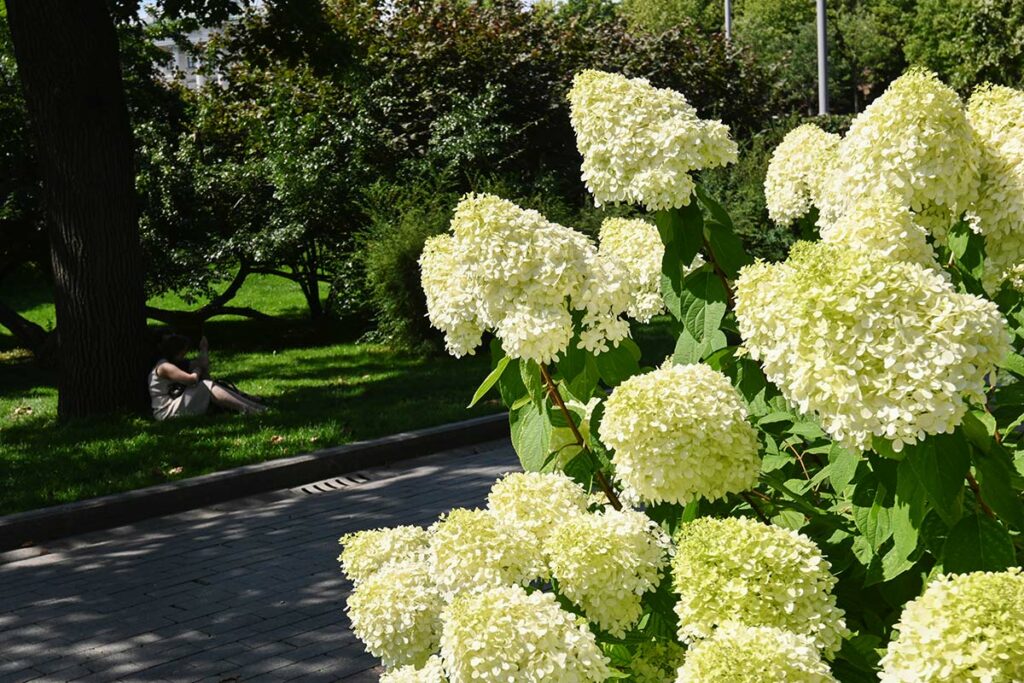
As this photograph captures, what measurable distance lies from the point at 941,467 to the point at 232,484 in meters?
8.13

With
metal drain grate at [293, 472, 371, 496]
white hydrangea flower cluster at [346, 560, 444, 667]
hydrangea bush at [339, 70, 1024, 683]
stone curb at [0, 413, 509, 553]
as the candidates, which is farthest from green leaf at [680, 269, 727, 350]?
metal drain grate at [293, 472, 371, 496]

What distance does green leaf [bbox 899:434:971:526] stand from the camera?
212 centimetres

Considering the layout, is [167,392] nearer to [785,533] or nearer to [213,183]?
[213,183]

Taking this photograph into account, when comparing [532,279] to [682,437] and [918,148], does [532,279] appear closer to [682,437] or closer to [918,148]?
[682,437]

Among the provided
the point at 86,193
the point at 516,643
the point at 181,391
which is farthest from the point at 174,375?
Result: the point at 516,643

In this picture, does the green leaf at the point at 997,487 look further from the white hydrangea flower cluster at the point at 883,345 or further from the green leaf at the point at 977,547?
the white hydrangea flower cluster at the point at 883,345

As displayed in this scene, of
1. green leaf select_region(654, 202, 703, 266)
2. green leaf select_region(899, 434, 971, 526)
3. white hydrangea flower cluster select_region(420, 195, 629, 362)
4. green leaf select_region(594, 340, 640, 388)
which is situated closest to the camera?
green leaf select_region(899, 434, 971, 526)

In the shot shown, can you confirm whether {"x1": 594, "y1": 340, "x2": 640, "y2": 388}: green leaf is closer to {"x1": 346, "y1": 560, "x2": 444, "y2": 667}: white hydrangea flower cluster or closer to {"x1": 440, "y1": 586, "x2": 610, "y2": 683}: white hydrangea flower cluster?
{"x1": 346, "y1": 560, "x2": 444, "y2": 667}: white hydrangea flower cluster

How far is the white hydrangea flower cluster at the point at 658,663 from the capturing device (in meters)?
2.49

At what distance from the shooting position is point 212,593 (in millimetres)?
7324

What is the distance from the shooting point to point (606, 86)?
10.5ft

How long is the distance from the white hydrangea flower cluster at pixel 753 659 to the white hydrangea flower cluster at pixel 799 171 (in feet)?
7.05

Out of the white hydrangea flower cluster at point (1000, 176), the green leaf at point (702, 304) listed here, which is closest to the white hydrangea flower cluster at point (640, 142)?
the green leaf at point (702, 304)

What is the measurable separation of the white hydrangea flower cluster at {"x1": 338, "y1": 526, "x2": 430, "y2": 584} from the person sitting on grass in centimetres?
937
